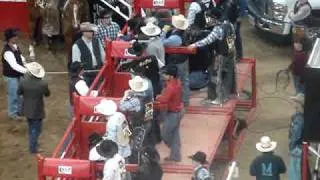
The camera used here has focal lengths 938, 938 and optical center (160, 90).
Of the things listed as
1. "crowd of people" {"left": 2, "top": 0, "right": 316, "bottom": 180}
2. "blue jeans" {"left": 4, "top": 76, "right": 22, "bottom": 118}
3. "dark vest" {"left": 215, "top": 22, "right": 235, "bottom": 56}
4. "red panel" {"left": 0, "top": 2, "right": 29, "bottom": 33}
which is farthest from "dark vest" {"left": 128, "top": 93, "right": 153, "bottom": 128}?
"red panel" {"left": 0, "top": 2, "right": 29, "bottom": 33}

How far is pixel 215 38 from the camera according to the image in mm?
15547

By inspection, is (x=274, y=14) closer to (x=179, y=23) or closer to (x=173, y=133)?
(x=179, y=23)

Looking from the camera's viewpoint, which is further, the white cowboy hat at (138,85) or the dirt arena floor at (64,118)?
the dirt arena floor at (64,118)

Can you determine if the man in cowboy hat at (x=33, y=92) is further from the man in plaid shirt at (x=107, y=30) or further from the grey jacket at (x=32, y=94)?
the man in plaid shirt at (x=107, y=30)

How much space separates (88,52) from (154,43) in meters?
1.39

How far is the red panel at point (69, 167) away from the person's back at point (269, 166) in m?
2.46

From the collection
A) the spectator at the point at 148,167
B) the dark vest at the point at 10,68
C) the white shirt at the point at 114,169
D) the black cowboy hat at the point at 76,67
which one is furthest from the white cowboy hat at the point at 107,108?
the dark vest at the point at 10,68

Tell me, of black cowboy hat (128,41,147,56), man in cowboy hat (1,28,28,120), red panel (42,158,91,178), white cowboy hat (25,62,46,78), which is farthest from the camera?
man in cowboy hat (1,28,28,120)

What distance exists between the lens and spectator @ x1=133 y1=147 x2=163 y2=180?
12016 millimetres

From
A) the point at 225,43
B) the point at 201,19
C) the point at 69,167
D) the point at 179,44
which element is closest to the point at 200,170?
the point at 69,167

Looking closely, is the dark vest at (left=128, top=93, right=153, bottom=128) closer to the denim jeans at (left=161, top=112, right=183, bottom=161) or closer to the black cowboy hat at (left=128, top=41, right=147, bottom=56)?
the denim jeans at (left=161, top=112, right=183, bottom=161)

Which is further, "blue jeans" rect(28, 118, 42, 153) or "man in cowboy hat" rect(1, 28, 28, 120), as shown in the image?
"man in cowboy hat" rect(1, 28, 28, 120)

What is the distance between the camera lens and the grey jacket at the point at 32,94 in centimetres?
1502

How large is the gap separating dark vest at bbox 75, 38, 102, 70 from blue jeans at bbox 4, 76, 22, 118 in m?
1.82
